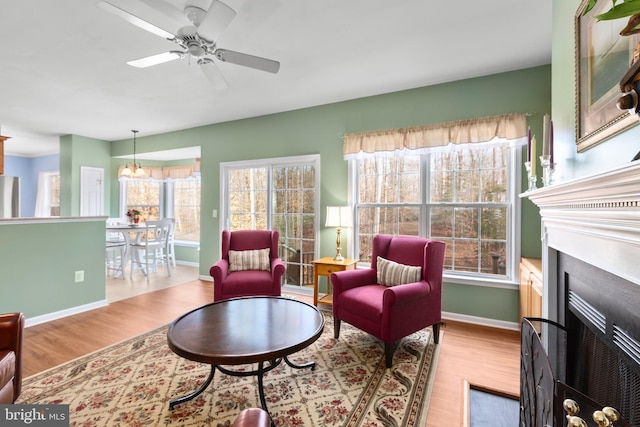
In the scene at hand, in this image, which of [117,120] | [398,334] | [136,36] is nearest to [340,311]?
[398,334]

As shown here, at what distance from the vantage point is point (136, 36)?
239 centimetres

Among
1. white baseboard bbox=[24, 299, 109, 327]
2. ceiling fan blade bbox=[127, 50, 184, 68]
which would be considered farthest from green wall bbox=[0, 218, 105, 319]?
ceiling fan blade bbox=[127, 50, 184, 68]

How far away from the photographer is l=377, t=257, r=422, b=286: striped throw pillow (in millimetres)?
2623

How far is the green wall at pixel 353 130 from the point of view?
2.94 m

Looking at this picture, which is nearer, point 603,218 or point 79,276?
point 603,218

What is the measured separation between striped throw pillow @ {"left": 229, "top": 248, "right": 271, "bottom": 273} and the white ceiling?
6.33 feet

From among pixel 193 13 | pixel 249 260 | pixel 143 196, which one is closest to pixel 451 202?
pixel 249 260

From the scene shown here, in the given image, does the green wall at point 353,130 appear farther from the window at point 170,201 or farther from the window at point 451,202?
the window at point 170,201

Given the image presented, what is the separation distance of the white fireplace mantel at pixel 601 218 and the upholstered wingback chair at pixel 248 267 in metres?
2.41

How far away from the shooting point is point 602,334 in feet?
3.92

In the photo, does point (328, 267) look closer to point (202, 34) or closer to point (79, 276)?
point (202, 34)

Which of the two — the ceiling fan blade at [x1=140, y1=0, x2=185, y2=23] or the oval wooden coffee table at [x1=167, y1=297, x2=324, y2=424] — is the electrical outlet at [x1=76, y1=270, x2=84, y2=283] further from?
the ceiling fan blade at [x1=140, y1=0, x2=185, y2=23]

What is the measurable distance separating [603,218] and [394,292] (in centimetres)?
140

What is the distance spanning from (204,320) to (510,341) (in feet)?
8.86
